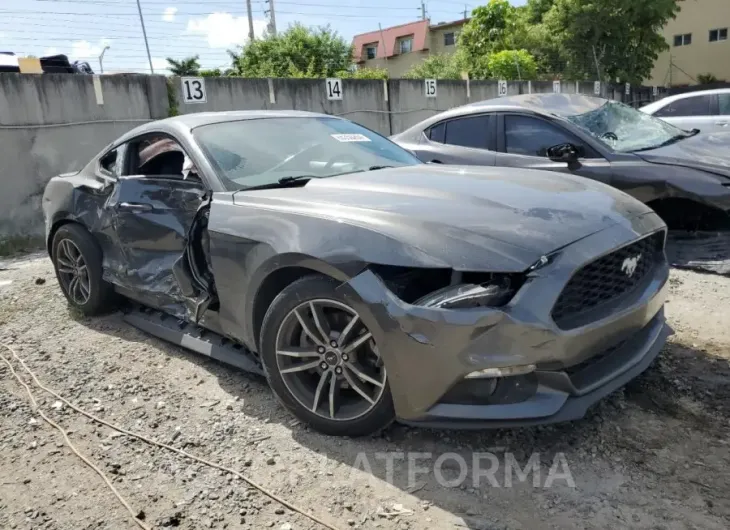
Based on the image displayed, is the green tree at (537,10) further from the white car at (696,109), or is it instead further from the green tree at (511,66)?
the white car at (696,109)

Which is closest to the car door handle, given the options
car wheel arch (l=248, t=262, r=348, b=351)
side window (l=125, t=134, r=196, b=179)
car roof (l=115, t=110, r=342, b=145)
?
side window (l=125, t=134, r=196, b=179)

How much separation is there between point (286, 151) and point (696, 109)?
27.5 feet

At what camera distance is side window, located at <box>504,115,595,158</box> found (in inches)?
217

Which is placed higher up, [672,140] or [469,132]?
[469,132]

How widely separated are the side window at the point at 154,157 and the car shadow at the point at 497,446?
176cm

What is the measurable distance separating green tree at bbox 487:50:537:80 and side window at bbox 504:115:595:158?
1960 cm

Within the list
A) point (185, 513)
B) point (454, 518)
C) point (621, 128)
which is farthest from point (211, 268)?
point (621, 128)

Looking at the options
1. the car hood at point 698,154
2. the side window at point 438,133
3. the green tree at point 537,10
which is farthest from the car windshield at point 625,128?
the green tree at point 537,10

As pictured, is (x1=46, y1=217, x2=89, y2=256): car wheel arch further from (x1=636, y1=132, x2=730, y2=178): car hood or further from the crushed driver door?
(x1=636, y1=132, x2=730, y2=178): car hood

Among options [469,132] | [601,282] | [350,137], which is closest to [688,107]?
[469,132]

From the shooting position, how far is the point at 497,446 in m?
2.67

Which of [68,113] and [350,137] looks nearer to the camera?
[350,137]

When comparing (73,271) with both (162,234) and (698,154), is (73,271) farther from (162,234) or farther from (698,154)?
→ (698,154)

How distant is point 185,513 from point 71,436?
101 cm
